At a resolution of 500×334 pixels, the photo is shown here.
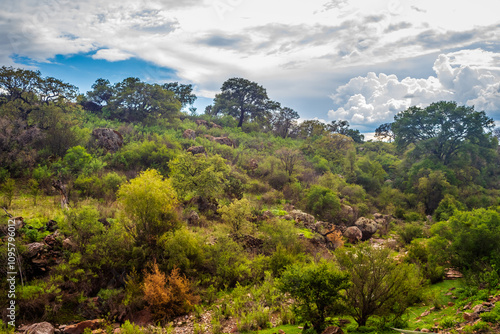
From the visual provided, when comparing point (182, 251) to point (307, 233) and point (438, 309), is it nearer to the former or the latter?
point (307, 233)

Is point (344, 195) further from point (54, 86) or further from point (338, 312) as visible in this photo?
point (54, 86)

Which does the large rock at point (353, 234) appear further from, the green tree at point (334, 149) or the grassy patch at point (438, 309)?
the green tree at point (334, 149)

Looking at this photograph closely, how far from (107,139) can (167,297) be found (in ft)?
78.2

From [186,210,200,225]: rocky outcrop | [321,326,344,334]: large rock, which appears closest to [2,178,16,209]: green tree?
[186,210,200,225]: rocky outcrop

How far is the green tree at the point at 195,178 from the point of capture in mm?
22641

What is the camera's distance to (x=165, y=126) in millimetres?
42625

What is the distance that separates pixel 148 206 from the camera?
15219 millimetres

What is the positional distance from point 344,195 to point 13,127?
35.4 m

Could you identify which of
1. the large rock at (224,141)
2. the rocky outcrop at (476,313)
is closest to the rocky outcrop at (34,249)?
the rocky outcrop at (476,313)

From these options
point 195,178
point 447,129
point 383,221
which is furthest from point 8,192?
point 447,129

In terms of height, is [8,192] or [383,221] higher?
[8,192]

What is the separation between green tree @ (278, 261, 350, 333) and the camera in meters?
8.98

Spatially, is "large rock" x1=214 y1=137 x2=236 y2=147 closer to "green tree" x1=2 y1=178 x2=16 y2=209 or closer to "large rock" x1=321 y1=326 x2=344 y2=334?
"green tree" x1=2 y1=178 x2=16 y2=209

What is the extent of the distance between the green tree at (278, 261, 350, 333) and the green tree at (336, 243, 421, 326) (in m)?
0.59
